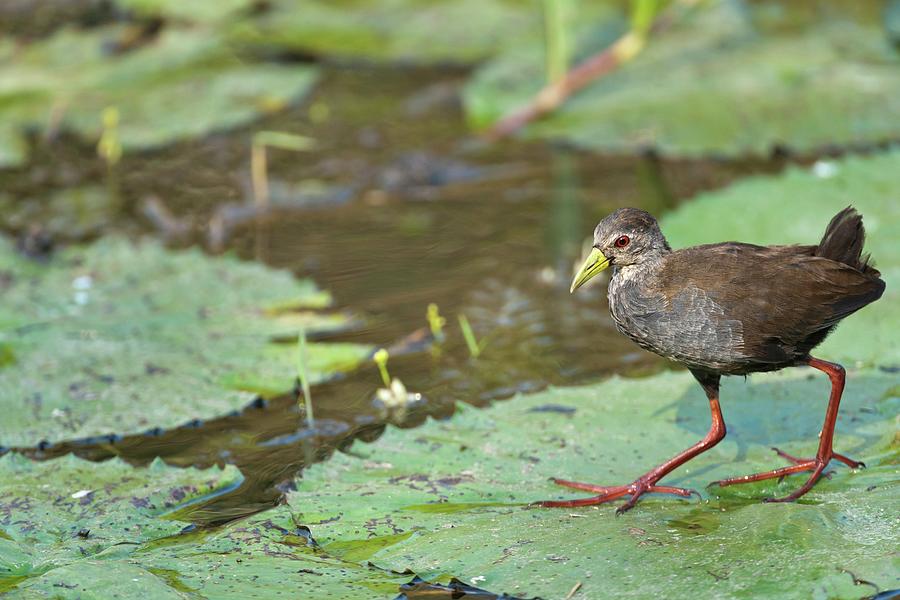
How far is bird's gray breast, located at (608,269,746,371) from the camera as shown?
3.14 m

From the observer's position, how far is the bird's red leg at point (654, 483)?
10.3 ft

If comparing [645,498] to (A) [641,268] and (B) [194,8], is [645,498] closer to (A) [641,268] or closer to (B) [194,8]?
(A) [641,268]

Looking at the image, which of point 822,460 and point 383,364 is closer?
point 822,460

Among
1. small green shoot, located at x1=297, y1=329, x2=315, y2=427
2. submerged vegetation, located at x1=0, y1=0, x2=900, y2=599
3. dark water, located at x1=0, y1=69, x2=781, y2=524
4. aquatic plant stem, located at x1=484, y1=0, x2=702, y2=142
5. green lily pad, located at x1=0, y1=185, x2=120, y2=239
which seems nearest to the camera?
submerged vegetation, located at x1=0, y1=0, x2=900, y2=599

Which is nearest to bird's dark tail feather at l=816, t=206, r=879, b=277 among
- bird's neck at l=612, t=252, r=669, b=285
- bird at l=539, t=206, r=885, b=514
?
bird at l=539, t=206, r=885, b=514

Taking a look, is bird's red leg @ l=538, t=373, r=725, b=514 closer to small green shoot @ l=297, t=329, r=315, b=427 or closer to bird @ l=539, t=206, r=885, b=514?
bird @ l=539, t=206, r=885, b=514

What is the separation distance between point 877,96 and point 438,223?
2492 mm

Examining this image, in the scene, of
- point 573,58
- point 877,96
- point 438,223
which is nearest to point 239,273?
point 438,223

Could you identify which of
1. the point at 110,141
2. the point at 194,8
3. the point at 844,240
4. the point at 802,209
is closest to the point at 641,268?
the point at 844,240

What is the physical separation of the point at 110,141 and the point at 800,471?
4798mm

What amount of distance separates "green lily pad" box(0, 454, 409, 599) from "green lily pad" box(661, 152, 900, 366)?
7.94 feet

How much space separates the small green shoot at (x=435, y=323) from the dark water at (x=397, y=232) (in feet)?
0.12

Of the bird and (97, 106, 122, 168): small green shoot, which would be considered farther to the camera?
(97, 106, 122, 168): small green shoot

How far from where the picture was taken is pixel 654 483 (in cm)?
320
